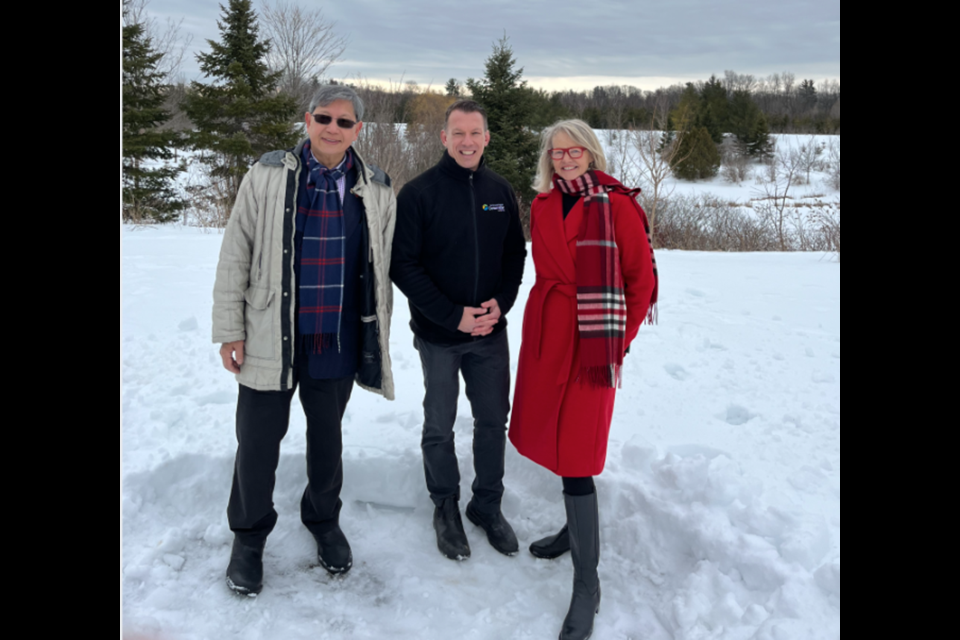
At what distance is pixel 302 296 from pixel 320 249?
214mm

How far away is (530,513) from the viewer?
3422 millimetres

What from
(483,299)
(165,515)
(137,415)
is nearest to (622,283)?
(483,299)

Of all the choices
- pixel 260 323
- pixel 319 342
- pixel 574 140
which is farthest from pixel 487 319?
pixel 260 323

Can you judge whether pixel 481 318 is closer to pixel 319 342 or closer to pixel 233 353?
pixel 319 342

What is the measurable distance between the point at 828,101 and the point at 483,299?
45.6 m

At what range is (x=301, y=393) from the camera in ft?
9.20

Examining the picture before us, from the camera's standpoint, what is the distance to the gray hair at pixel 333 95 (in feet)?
8.24

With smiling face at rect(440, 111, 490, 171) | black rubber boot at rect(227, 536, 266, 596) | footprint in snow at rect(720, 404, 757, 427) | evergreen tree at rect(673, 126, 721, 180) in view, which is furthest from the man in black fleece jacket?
evergreen tree at rect(673, 126, 721, 180)

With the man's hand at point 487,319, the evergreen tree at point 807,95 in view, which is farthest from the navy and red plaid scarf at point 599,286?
the evergreen tree at point 807,95

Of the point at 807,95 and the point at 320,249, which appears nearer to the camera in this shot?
the point at 320,249

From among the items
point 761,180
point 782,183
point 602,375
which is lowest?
point 602,375

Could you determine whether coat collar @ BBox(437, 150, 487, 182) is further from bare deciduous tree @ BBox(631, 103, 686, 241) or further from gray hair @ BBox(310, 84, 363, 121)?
bare deciduous tree @ BBox(631, 103, 686, 241)

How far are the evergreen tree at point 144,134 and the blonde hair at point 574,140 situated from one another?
16.9 m
